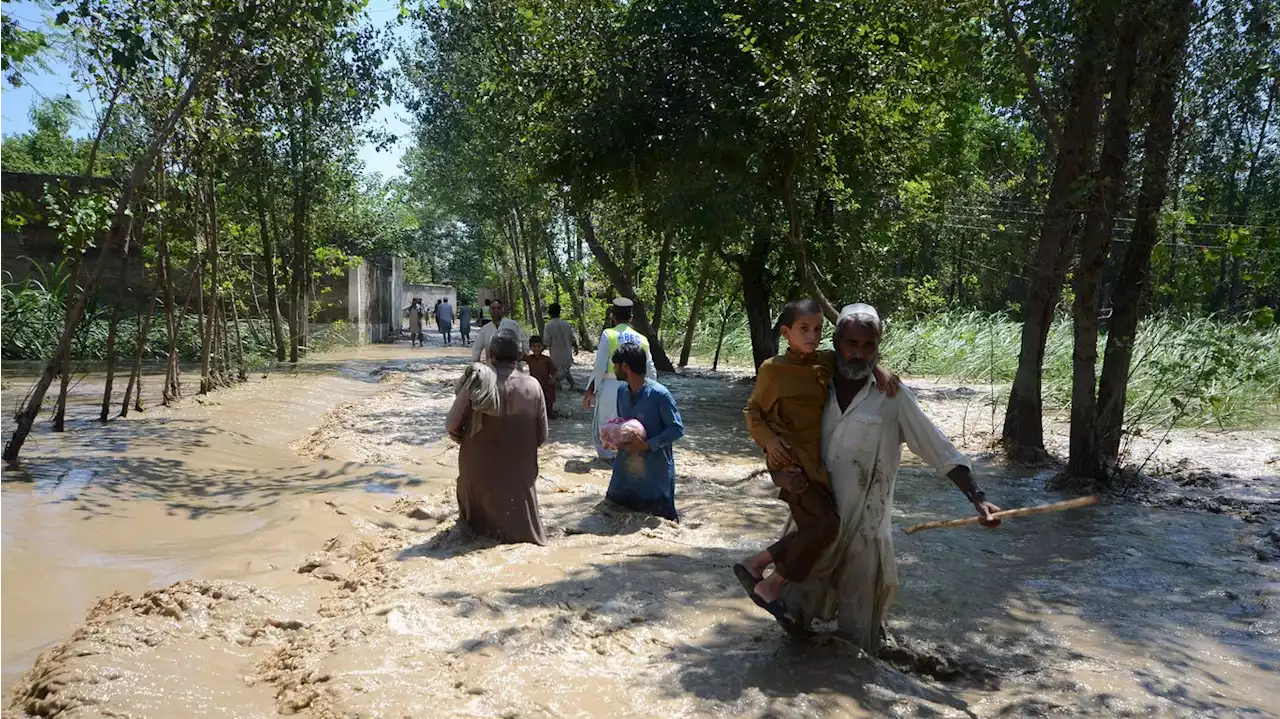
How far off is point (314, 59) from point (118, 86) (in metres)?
1.74

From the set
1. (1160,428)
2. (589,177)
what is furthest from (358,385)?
(1160,428)

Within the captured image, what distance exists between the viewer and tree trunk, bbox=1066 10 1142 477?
8961 millimetres

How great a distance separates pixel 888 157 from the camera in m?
14.2

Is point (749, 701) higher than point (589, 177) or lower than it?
lower

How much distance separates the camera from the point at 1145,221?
9312mm

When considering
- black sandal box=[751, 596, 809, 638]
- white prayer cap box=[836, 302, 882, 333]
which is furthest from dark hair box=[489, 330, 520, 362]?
white prayer cap box=[836, 302, 882, 333]

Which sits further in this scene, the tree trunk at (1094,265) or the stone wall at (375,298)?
the stone wall at (375,298)

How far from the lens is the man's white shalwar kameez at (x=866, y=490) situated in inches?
157

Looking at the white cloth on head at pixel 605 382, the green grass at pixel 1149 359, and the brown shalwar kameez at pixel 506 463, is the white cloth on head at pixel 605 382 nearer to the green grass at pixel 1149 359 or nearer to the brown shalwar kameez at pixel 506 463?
the brown shalwar kameez at pixel 506 463

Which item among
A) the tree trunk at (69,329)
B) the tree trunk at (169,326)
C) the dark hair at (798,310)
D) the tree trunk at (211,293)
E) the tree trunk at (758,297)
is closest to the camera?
the dark hair at (798,310)

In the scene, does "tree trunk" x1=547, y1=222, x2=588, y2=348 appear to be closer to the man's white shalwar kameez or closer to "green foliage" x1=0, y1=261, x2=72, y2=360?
"green foliage" x1=0, y1=261, x2=72, y2=360

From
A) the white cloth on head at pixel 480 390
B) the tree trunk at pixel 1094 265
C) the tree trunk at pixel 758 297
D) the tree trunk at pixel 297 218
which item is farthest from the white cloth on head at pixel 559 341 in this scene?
the tree trunk at pixel 297 218

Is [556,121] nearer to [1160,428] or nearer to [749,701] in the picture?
[1160,428]

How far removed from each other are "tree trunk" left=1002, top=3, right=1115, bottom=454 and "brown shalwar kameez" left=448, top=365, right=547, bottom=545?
507 cm
